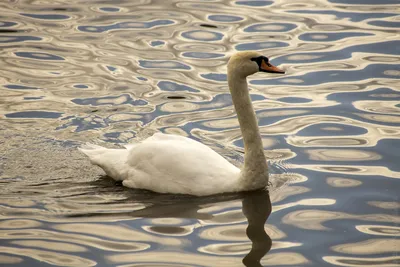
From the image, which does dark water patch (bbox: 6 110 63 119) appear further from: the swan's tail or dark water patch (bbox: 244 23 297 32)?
dark water patch (bbox: 244 23 297 32)

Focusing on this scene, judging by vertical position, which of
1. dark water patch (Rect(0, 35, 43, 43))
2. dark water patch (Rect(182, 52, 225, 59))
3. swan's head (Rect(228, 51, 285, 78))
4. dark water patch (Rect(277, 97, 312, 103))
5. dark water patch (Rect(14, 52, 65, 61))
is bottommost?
dark water patch (Rect(277, 97, 312, 103))

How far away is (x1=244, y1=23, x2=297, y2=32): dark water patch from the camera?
15.5 m

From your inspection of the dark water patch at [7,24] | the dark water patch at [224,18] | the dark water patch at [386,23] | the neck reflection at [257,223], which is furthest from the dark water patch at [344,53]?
the neck reflection at [257,223]

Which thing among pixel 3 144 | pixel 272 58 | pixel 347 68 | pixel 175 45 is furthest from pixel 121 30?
pixel 3 144

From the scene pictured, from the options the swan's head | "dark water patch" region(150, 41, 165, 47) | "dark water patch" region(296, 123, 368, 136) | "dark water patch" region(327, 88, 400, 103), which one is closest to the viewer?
the swan's head

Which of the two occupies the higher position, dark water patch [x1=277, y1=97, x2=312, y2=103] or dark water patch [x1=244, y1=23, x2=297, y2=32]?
dark water patch [x1=244, y1=23, x2=297, y2=32]

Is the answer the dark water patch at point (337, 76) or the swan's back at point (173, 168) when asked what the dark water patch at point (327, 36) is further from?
the swan's back at point (173, 168)

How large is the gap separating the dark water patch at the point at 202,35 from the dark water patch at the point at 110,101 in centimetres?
289

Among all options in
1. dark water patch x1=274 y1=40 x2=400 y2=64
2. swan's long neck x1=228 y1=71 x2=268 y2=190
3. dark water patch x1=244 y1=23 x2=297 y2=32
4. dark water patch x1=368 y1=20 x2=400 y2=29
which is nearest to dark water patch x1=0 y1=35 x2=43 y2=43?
dark water patch x1=244 y1=23 x2=297 y2=32

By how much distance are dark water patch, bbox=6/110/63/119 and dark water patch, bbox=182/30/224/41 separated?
392 cm

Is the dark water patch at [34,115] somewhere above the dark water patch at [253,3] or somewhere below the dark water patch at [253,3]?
below

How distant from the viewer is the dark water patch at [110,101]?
12445 millimetres

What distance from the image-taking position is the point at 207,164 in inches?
372

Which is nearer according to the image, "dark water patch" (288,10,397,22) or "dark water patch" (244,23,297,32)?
"dark water patch" (244,23,297,32)
